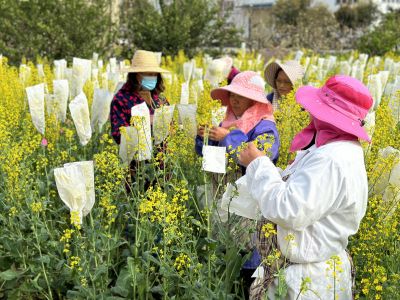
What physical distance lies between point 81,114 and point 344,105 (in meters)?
2.00

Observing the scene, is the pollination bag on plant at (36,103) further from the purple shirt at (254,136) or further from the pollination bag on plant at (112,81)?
the pollination bag on plant at (112,81)

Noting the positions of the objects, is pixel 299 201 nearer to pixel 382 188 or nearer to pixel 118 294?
pixel 382 188

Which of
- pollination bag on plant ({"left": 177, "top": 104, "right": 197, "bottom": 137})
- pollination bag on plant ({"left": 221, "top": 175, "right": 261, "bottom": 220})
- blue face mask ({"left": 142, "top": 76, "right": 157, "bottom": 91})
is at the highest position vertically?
blue face mask ({"left": 142, "top": 76, "right": 157, "bottom": 91})

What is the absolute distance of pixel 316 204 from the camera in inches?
72.7

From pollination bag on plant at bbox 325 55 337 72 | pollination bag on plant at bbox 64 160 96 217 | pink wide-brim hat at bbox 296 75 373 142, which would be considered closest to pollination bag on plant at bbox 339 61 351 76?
pollination bag on plant at bbox 325 55 337 72

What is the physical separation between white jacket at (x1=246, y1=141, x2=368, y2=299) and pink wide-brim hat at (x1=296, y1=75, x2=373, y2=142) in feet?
0.23

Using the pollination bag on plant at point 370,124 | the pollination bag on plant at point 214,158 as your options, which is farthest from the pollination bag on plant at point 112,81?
the pollination bag on plant at point 214,158

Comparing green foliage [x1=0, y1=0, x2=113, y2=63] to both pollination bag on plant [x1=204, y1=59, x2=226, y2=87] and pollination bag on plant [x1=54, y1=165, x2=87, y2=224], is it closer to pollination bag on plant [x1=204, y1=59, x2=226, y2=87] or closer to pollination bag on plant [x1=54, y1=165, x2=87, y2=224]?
pollination bag on plant [x1=204, y1=59, x2=226, y2=87]

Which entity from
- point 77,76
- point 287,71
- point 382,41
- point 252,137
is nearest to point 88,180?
point 252,137

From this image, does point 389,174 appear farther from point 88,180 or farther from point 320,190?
point 88,180

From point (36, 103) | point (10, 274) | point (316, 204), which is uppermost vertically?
point (316, 204)

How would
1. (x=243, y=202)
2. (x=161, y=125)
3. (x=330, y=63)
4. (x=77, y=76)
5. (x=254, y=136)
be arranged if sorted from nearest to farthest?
(x=243, y=202), (x=254, y=136), (x=161, y=125), (x=77, y=76), (x=330, y=63)

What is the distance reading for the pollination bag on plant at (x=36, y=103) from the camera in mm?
3695

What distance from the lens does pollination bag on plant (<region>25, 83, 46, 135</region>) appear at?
370 centimetres
